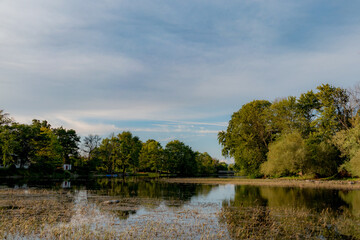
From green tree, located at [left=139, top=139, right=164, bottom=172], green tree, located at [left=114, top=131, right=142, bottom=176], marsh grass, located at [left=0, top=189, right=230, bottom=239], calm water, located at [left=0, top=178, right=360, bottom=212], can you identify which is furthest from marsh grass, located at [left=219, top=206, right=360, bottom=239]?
green tree, located at [left=139, top=139, right=164, bottom=172]

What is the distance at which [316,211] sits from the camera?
76.8 feet

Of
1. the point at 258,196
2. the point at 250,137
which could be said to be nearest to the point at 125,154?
the point at 250,137

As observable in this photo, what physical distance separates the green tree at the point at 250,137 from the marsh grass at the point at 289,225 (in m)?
54.0

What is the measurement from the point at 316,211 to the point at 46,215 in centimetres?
2050

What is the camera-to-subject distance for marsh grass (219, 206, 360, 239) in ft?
50.6

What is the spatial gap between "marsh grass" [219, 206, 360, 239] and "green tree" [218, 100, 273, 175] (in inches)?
2128

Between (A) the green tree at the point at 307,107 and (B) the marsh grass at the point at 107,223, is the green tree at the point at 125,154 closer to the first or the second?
(A) the green tree at the point at 307,107

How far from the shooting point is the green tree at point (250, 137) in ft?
253

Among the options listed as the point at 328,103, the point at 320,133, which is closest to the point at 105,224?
the point at 320,133

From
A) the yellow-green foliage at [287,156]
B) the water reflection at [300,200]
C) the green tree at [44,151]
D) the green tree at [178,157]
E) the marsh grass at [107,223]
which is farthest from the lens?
the green tree at [178,157]

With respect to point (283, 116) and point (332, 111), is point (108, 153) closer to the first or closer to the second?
point (283, 116)

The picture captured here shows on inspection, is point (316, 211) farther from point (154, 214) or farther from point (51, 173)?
point (51, 173)

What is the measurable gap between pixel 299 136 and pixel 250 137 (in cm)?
1351

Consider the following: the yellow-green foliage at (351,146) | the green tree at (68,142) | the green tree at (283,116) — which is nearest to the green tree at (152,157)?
the green tree at (68,142)
